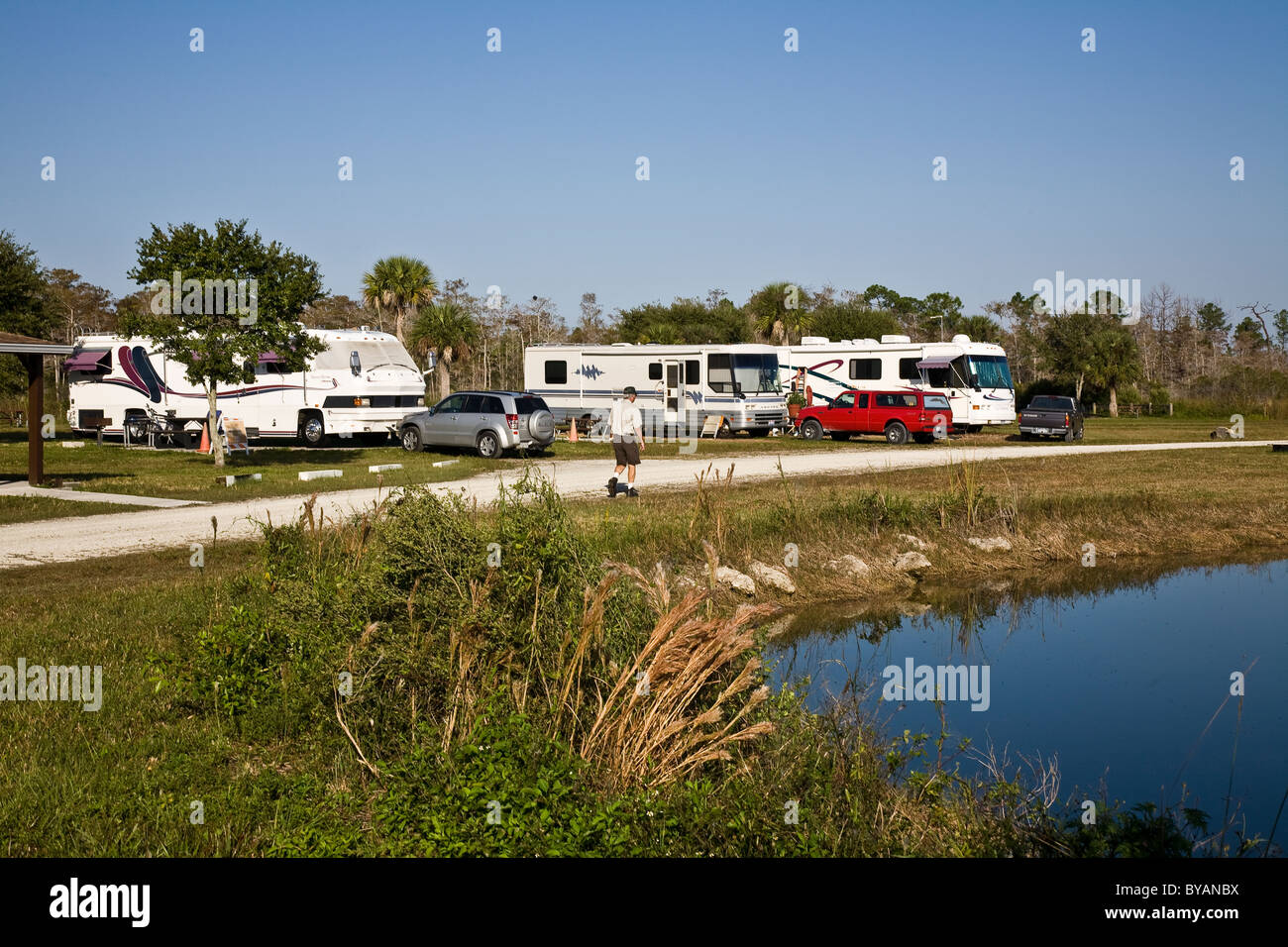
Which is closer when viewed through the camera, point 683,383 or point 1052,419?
point 683,383

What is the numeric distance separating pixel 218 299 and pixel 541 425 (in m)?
7.58

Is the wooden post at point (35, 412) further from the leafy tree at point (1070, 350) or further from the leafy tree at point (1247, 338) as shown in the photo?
the leafy tree at point (1247, 338)

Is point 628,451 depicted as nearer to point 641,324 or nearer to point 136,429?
point 136,429

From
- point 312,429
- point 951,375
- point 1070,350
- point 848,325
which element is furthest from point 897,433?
point 848,325

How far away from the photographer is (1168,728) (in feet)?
28.1

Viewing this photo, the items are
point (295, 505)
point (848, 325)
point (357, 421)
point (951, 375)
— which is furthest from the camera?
point (848, 325)

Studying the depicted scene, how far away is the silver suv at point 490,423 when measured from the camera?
25781 millimetres

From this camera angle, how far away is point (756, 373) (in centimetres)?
3303

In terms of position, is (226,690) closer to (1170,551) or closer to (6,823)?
(6,823)

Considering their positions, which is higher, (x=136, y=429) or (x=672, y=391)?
(x=672, y=391)

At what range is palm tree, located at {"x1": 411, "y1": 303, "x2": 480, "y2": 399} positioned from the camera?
54906 mm

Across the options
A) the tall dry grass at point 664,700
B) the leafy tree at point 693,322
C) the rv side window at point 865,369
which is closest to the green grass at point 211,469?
the tall dry grass at point 664,700

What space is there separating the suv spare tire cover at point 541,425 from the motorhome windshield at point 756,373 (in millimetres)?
8087

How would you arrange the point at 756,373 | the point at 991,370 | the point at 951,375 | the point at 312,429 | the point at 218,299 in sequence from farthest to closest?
1. the point at 991,370
2. the point at 951,375
3. the point at 756,373
4. the point at 312,429
5. the point at 218,299
